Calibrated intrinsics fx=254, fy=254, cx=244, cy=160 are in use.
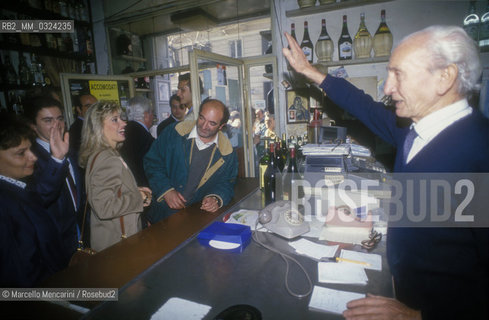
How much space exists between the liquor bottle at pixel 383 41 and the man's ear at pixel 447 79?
7.12 ft

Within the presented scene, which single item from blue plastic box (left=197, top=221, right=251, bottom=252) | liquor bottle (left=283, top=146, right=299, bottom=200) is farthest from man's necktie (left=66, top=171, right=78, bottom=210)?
liquor bottle (left=283, top=146, right=299, bottom=200)

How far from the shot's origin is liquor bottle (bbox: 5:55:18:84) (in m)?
3.49

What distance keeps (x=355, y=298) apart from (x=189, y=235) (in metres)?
0.88

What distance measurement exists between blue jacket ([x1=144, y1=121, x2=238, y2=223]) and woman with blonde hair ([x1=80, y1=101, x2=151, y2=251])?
29 centimetres

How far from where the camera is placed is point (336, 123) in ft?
10.1

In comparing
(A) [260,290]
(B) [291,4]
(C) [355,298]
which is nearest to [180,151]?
(A) [260,290]

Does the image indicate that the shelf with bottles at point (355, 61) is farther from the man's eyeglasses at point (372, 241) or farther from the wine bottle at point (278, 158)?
the man's eyeglasses at point (372, 241)

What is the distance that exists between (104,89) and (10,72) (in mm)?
1251

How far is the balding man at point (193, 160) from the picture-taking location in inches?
86.6

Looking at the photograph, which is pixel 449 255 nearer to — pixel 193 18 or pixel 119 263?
pixel 119 263

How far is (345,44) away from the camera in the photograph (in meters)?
2.97

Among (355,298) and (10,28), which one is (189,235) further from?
(10,28)

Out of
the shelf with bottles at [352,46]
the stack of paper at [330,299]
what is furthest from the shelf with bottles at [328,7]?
the stack of paper at [330,299]

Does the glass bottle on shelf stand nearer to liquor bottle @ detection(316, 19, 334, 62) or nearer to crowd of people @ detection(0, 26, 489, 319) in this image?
liquor bottle @ detection(316, 19, 334, 62)
